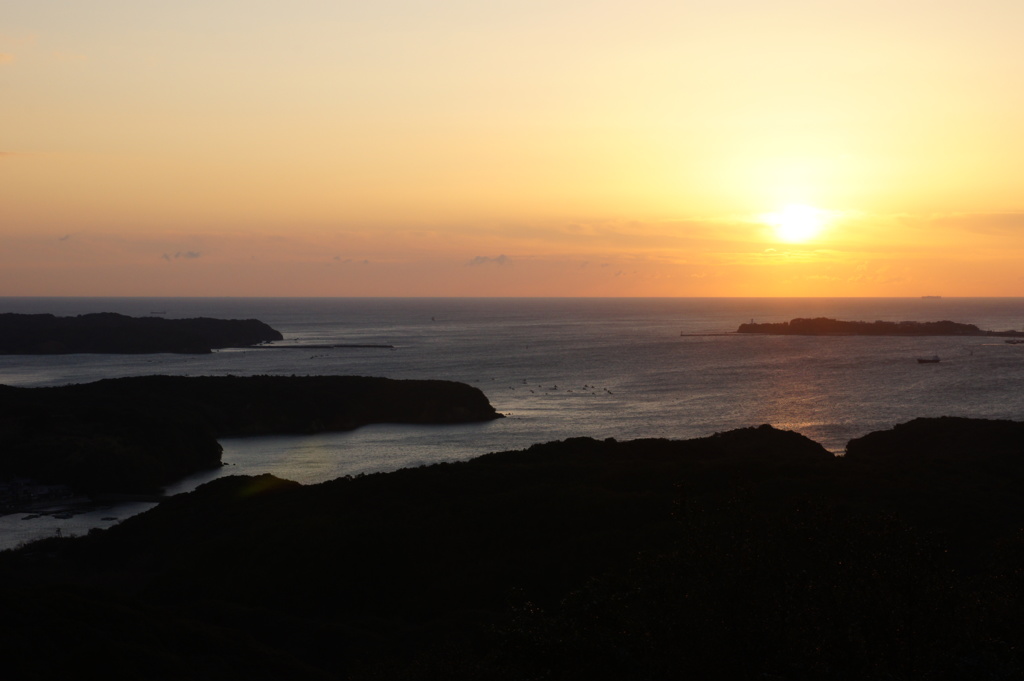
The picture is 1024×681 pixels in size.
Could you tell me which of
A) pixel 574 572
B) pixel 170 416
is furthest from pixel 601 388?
pixel 574 572

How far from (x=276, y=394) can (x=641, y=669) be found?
88.8 m

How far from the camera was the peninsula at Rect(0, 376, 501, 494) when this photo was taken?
215ft

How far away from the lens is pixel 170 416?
79.3m

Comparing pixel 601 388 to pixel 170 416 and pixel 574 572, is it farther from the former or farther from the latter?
pixel 574 572

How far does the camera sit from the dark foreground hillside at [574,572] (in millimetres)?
15422

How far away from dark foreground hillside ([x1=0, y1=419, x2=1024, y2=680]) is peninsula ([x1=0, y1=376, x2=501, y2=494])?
1679 centimetres

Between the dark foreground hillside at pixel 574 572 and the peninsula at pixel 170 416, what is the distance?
1679 cm

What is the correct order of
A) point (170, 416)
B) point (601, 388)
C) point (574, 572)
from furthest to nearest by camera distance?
point (601, 388), point (170, 416), point (574, 572)

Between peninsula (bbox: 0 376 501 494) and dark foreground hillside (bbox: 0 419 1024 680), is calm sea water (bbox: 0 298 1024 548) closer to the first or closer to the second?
peninsula (bbox: 0 376 501 494)

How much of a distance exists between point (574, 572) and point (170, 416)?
183 feet

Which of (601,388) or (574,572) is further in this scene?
(601,388)

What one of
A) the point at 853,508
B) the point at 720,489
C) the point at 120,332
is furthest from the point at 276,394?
the point at 120,332

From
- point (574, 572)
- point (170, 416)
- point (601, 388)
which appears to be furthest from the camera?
point (601, 388)

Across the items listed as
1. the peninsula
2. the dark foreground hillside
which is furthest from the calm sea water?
the dark foreground hillside
